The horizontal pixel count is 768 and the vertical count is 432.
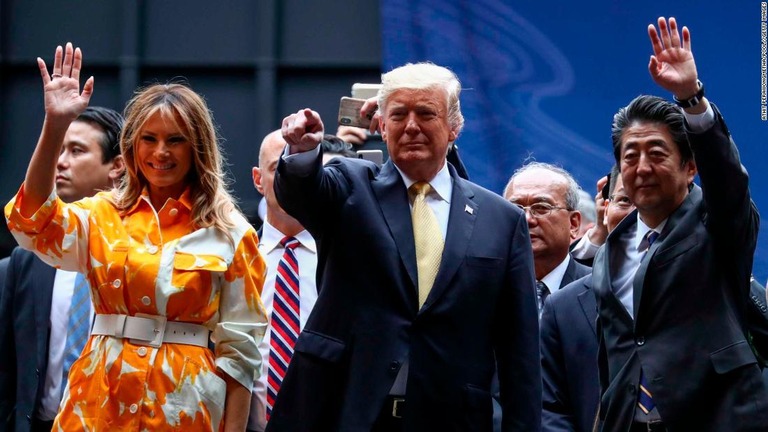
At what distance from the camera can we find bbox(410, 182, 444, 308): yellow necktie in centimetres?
438

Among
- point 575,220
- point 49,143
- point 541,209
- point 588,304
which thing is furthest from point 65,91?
point 575,220

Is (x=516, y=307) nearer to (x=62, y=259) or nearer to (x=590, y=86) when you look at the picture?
(x=62, y=259)

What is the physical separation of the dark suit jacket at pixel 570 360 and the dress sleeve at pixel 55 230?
1.74 metres

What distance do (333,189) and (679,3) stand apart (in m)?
3.84

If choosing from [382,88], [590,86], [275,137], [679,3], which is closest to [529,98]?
[590,86]

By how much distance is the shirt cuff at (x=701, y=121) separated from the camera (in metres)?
4.26

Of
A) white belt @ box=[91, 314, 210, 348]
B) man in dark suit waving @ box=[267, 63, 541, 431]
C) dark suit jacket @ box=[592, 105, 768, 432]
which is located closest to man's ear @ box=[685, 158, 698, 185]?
dark suit jacket @ box=[592, 105, 768, 432]

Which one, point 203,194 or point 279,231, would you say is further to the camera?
point 279,231

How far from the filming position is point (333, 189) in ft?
14.3

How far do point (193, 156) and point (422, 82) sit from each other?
760 millimetres

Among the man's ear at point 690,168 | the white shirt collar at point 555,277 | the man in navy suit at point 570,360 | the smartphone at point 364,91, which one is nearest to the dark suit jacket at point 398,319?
the man's ear at point 690,168

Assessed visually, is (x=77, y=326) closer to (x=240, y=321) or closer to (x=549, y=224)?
(x=240, y=321)

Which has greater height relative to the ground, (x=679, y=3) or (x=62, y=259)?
(x=679, y=3)

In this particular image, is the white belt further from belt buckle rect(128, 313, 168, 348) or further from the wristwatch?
the wristwatch
